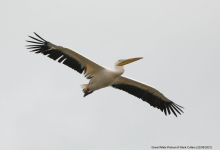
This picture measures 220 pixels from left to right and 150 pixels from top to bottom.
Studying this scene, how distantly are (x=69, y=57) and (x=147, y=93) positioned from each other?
4023mm

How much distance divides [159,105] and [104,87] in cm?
297

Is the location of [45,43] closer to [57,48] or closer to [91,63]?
[57,48]

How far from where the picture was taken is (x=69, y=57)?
13.4 meters

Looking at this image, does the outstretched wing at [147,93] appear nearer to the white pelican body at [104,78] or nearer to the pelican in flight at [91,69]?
the pelican in flight at [91,69]

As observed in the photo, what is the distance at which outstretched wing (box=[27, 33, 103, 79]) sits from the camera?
42.9 feet

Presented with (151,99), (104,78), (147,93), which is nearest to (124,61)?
(104,78)

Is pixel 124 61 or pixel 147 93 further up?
pixel 124 61

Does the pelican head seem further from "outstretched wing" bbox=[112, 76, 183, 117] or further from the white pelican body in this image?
"outstretched wing" bbox=[112, 76, 183, 117]

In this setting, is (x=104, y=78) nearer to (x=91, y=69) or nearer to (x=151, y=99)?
(x=91, y=69)

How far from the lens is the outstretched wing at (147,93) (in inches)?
592

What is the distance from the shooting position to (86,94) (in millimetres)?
14234

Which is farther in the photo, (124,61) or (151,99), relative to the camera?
(151,99)

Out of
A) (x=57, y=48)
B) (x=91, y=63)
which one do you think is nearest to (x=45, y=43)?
(x=57, y=48)

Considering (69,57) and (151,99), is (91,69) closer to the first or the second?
(69,57)
